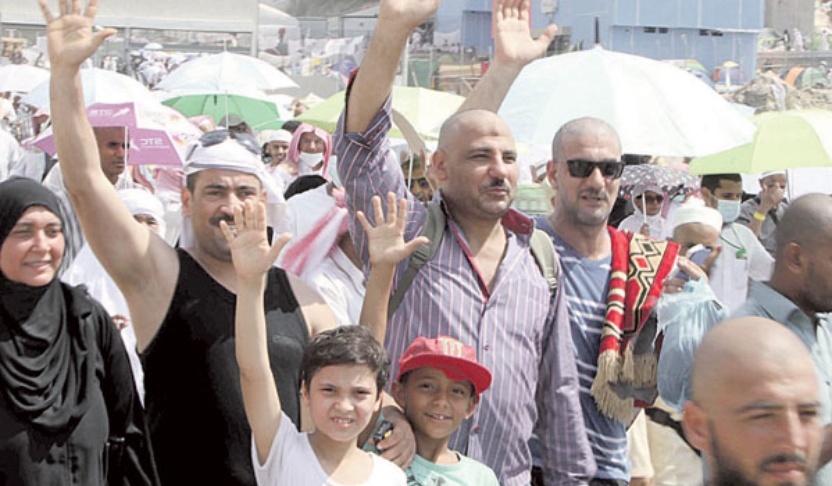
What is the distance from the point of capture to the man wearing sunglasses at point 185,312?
166 inches

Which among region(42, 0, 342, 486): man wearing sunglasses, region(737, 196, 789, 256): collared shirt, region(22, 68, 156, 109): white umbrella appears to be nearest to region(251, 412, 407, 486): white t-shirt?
region(42, 0, 342, 486): man wearing sunglasses

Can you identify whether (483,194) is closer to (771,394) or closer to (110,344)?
(110,344)

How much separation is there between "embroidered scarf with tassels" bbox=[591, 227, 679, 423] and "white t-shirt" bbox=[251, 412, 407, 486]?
1.23 metres

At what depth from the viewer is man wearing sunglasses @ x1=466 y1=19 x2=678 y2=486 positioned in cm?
519

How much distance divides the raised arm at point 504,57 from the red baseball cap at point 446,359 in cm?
128

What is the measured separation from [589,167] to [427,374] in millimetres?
1264

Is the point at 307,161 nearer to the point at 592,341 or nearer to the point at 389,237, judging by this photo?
the point at 592,341

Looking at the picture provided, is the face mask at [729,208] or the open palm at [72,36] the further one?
the face mask at [729,208]

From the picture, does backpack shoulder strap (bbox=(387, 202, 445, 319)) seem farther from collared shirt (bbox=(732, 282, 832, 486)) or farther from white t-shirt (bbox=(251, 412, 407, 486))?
collared shirt (bbox=(732, 282, 832, 486))

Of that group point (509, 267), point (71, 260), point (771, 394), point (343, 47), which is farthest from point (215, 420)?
point (343, 47)

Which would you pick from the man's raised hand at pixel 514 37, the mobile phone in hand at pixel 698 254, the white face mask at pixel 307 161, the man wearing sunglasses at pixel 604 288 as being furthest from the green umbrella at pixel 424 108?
the man wearing sunglasses at pixel 604 288

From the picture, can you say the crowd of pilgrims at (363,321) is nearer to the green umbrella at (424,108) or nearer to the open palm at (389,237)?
the open palm at (389,237)

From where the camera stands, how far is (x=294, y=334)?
4.43 metres

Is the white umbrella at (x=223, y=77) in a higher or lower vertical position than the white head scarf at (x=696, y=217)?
higher
